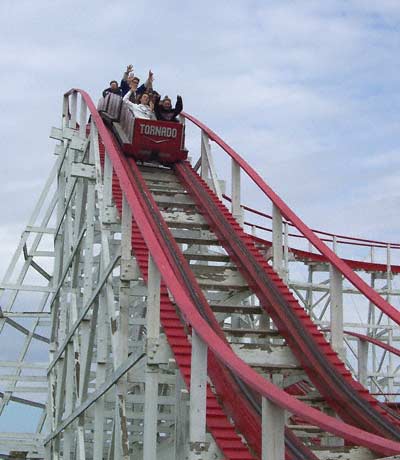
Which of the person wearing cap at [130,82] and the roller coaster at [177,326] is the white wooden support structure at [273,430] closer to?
the roller coaster at [177,326]

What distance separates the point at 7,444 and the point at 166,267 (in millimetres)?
7488

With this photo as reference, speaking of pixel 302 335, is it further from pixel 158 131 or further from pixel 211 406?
pixel 158 131

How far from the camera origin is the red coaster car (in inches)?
464

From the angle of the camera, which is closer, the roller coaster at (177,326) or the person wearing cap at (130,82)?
the roller coaster at (177,326)

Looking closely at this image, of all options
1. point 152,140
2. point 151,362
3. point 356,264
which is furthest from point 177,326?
point 356,264

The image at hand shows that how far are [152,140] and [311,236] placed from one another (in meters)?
4.18

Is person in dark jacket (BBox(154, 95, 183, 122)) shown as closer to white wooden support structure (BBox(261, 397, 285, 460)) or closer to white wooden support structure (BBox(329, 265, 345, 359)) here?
white wooden support structure (BBox(329, 265, 345, 359))

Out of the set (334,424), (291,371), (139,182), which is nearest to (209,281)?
(291,371)

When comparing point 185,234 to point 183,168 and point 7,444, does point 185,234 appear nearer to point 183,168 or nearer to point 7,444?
point 183,168

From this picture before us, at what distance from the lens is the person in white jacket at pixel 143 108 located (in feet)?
41.3

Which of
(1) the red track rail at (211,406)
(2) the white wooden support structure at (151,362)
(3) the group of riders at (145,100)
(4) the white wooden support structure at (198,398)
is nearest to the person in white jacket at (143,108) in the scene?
(3) the group of riders at (145,100)

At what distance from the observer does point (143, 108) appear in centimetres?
1286

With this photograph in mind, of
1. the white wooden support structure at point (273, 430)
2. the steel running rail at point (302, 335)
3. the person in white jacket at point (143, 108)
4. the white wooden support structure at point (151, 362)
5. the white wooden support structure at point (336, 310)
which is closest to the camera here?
the white wooden support structure at point (273, 430)

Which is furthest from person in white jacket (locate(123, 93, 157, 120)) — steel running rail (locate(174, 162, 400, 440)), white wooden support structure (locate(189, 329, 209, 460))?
white wooden support structure (locate(189, 329, 209, 460))
